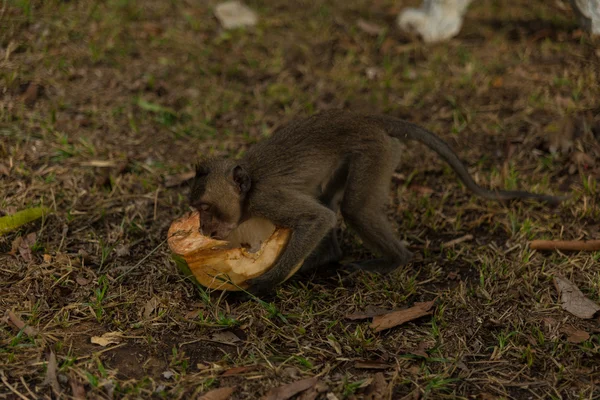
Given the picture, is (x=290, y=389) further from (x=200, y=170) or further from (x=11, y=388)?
(x=200, y=170)

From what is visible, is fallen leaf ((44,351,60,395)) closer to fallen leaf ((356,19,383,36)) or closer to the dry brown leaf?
the dry brown leaf

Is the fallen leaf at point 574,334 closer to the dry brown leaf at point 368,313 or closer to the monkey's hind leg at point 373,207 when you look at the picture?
the dry brown leaf at point 368,313

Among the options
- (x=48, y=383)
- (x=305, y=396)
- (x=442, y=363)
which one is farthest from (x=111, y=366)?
(x=442, y=363)

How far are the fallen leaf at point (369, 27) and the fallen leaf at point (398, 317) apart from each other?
4.82m

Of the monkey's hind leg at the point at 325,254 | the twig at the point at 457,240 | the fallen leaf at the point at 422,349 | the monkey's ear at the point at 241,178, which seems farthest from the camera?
the twig at the point at 457,240

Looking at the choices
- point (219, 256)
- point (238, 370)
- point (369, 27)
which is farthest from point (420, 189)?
point (369, 27)

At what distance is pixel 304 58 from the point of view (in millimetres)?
8266

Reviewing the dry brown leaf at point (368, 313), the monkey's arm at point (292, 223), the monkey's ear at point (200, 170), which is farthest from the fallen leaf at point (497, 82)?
the monkey's ear at point (200, 170)

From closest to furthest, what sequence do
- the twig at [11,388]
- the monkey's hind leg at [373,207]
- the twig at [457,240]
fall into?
the twig at [11,388], the monkey's hind leg at [373,207], the twig at [457,240]

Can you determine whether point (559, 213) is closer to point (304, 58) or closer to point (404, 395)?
point (404, 395)

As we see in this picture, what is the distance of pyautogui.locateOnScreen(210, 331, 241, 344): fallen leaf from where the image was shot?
4562mm

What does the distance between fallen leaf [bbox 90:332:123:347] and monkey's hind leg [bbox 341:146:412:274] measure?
1838mm

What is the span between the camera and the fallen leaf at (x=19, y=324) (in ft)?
14.5

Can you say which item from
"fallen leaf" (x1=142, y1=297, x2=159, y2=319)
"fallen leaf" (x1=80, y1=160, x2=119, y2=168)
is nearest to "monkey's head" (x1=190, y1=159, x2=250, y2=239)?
"fallen leaf" (x1=142, y1=297, x2=159, y2=319)
